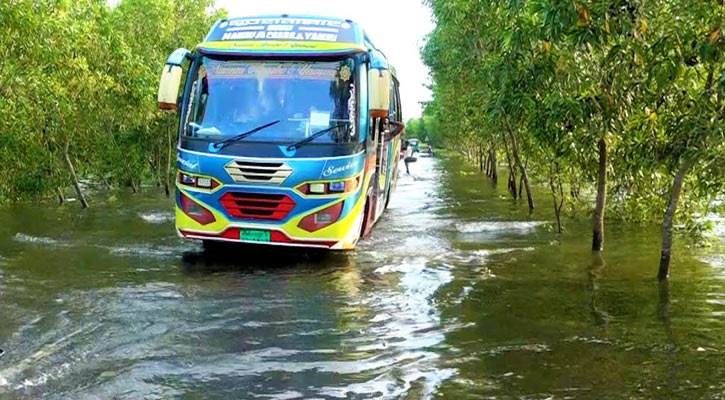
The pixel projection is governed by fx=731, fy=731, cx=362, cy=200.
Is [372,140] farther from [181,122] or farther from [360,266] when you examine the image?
[181,122]

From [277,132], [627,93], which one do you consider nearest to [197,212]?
[277,132]

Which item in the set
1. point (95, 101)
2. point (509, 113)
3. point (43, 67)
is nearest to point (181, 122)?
point (509, 113)

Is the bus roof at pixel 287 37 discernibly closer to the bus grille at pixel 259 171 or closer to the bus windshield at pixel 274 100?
the bus windshield at pixel 274 100

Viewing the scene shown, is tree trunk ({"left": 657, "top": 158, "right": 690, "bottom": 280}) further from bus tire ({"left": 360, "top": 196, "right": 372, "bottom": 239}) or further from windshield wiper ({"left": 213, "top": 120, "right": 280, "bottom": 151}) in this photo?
windshield wiper ({"left": 213, "top": 120, "right": 280, "bottom": 151})

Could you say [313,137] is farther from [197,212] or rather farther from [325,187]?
[197,212]

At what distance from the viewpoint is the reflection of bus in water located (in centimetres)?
970

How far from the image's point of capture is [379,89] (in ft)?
31.9

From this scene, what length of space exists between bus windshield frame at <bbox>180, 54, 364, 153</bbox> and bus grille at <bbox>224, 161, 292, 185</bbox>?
42cm

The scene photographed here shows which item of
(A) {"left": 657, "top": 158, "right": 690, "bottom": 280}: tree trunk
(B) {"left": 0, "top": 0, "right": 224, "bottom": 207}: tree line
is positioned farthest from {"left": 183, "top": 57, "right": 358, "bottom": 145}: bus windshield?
(B) {"left": 0, "top": 0, "right": 224, "bottom": 207}: tree line

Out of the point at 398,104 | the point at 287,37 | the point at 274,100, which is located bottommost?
the point at 274,100

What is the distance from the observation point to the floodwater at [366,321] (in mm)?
5469

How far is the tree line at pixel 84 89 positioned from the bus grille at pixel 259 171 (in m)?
5.77

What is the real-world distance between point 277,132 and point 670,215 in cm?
510

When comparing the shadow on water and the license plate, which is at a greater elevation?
the license plate
